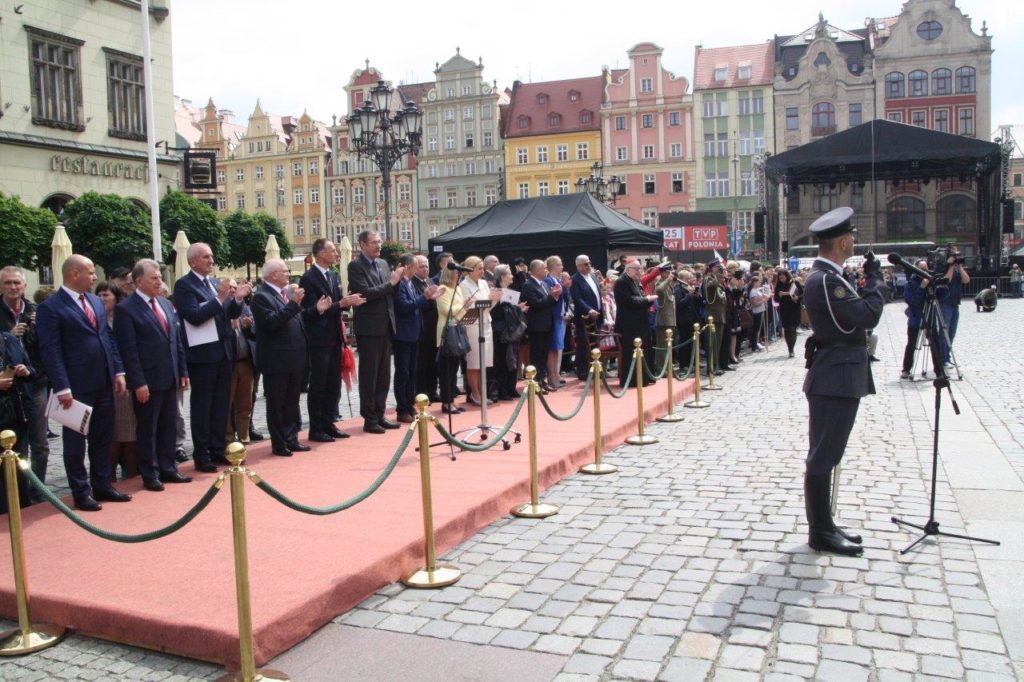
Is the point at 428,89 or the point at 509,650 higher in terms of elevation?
the point at 428,89

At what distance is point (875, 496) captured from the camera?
7016mm

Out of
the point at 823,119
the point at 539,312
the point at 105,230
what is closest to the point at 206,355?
the point at 539,312

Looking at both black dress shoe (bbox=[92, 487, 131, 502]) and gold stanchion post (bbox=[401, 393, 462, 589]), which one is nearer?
gold stanchion post (bbox=[401, 393, 462, 589])

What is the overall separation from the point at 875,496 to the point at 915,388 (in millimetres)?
7121

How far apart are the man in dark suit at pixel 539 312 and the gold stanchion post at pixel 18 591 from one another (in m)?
8.13

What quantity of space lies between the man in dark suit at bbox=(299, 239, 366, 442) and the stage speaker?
35380 millimetres

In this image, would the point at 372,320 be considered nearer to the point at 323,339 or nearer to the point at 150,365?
the point at 323,339

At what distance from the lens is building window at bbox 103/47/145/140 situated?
97.7ft

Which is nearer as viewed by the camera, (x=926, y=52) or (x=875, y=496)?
(x=875, y=496)

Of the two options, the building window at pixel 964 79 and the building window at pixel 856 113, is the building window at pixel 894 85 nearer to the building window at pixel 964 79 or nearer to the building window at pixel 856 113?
the building window at pixel 856 113

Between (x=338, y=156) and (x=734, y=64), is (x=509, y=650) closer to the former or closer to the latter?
(x=734, y=64)

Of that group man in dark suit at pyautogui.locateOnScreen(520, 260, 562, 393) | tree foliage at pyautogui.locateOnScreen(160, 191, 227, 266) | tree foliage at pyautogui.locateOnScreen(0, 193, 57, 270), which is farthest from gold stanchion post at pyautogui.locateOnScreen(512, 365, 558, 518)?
tree foliage at pyautogui.locateOnScreen(160, 191, 227, 266)

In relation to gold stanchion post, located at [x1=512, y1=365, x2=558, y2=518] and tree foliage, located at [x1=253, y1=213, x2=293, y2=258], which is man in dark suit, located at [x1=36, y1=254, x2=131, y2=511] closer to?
gold stanchion post, located at [x1=512, y1=365, x2=558, y2=518]

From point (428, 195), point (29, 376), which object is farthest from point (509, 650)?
point (428, 195)
